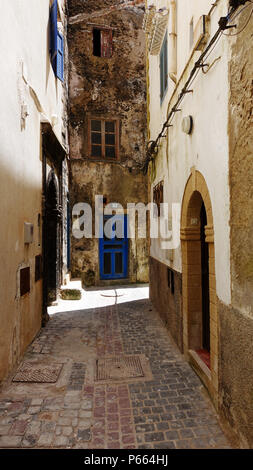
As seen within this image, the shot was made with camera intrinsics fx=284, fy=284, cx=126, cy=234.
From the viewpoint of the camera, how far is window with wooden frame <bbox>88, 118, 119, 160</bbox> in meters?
12.2

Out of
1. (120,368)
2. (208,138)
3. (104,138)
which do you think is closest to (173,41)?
(208,138)

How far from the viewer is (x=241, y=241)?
2.70 meters

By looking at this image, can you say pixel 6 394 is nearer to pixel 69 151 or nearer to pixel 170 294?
pixel 170 294

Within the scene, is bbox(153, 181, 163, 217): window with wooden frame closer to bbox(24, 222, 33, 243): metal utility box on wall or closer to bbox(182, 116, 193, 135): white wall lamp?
bbox(182, 116, 193, 135): white wall lamp

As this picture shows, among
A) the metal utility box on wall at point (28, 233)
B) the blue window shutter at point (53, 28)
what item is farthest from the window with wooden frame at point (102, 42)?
the metal utility box on wall at point (28, 233)

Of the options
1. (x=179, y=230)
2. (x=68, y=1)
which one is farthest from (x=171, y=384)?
(x=68, y=1)

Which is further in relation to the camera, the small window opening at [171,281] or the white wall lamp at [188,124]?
the small window opening at [171,281]

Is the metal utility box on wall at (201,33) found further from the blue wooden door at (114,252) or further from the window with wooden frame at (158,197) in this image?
the blue wooden door at (114,252)

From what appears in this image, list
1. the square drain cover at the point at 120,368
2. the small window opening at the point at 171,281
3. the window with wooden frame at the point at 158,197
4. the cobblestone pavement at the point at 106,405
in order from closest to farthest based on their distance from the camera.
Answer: the cobblestone pavement at the point at 106,405 → the square drain cover at the point at 120,368 → the small window opening at the point at 171,281 → the window with wooden frame at the point at 158,197

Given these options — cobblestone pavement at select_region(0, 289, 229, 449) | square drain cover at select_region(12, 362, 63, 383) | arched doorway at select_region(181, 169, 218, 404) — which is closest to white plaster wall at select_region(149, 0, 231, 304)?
arched doorway at select_region(181, 169, 218, 404)

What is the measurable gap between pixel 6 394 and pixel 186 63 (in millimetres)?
5611

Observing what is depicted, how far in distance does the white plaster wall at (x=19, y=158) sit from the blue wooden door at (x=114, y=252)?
19.3ft

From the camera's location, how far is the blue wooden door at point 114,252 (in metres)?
12.2

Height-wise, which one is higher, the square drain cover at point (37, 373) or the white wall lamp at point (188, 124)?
the white wall lamp at point (188, 124)
